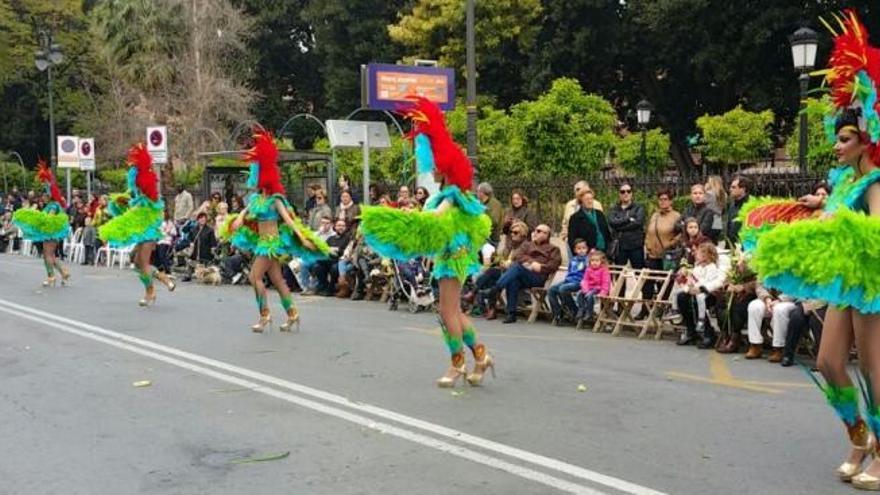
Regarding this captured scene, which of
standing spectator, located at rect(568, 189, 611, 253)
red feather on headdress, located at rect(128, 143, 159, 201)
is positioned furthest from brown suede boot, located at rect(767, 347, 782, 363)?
red feather on headdress, located at rect(128, 143, 159, 201)

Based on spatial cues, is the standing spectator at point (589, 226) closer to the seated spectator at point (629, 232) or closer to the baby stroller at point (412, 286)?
the seated spectator at point (629, 232)

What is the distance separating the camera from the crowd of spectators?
10.0m

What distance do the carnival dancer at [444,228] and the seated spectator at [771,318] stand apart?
331 centimetres

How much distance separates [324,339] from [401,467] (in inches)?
216

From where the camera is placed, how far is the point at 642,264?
12.9m

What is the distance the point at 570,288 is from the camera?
12.3 meters

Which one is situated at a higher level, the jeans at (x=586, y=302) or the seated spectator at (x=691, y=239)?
the seated spectator at (x=691, y=239)

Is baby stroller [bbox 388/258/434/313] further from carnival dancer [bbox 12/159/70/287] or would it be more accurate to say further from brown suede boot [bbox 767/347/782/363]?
carnival dancer [bbox 12/159/70/287]

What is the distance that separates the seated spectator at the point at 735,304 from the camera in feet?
32.9

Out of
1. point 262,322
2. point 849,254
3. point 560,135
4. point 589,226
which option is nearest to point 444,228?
point 849,254

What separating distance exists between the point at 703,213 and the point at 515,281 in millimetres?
2703

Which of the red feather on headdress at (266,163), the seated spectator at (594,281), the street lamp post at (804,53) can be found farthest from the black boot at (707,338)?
the street lamp post at (804,53)

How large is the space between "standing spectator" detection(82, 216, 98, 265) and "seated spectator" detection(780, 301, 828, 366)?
2146 centimetres

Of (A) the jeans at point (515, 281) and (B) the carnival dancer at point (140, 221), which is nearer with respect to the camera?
(A) the jeans at point (515, 281)
